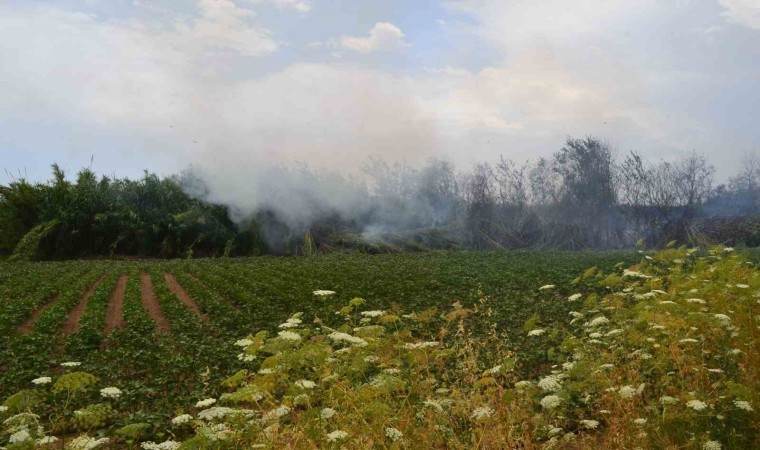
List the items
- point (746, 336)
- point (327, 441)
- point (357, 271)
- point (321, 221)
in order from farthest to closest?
1. point (321, 221)
2. point (357, 271)
3. point (746, 336)
4. point (327, 441)

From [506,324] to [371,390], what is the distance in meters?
10.4

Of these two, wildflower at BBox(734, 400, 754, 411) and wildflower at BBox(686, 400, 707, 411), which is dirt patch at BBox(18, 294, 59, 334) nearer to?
wildflower at BBox(686, 400, 707, 411)

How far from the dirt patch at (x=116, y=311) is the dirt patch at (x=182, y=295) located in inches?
67.1

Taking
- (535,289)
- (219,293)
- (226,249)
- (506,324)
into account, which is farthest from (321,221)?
(506,324)

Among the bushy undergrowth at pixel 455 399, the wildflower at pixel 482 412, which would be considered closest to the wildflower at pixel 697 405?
the bushy undergrowth at pixel 455 399

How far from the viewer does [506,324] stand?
14.3 metres

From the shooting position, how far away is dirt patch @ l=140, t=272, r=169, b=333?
15326 millimetres

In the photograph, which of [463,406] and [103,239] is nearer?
[463,406]

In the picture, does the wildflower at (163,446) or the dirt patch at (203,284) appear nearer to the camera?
the wildflower at (163,446)

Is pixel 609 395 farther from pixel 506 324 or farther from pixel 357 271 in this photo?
pixel 357 271

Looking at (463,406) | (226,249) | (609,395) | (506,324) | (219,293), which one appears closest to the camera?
(463,406)

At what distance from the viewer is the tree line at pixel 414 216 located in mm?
42125

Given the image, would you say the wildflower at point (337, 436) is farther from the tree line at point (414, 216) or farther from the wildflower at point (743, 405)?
the tree line at point (414, 216)

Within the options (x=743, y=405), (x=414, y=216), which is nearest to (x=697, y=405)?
(x=743, y=405)
